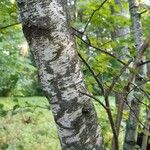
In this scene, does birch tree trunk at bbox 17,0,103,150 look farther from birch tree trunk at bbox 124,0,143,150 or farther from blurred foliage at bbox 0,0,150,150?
birch tree trunk at bbox 124,0,143,150

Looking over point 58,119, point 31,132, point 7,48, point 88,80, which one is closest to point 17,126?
point 31,132

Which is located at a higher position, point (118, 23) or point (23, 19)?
point (118, 23)

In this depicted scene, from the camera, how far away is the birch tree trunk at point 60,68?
3.84 feet

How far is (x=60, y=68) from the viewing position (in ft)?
3.88

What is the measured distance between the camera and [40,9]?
116 cm

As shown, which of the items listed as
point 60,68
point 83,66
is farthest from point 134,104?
point 60,68

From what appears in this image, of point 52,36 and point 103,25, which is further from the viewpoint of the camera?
point 103,25

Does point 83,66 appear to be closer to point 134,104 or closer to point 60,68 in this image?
point 134,104

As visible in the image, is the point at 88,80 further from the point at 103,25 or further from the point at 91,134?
the point at 91,134

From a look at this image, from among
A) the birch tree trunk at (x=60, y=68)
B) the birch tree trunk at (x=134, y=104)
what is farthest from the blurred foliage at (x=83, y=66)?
the birch tree trunk at (x=60, y=68)

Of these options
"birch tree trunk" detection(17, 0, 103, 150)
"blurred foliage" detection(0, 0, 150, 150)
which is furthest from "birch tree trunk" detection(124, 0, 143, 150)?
"birch tree trunk" detection(17, 0, 103, 150)

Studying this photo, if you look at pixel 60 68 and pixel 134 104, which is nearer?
pixel 60 68

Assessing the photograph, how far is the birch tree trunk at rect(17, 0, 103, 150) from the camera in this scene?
117 cm

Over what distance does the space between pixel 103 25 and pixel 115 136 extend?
1087 millimetres
